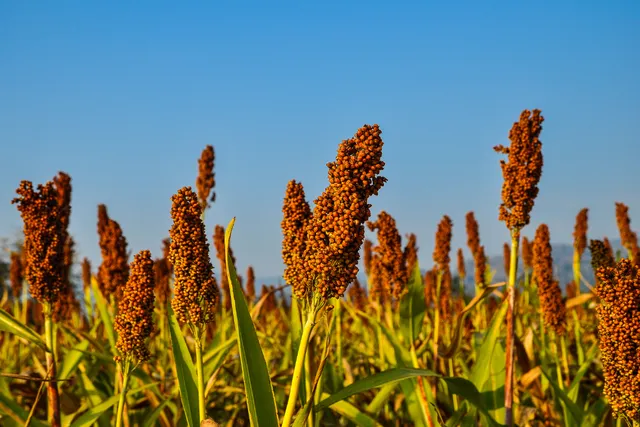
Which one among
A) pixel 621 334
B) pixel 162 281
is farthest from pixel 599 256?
pixel 162 281

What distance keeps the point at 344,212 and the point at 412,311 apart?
3.00 m

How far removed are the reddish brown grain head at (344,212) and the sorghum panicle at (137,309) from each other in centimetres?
118

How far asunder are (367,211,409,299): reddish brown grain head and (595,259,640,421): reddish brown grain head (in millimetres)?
2236

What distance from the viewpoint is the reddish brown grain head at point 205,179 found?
7723mm

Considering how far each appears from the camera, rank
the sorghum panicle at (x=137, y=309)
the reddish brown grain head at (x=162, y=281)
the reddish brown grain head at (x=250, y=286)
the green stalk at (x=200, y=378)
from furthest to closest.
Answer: the reddish brown grain head at (x=250, y=286) → the reddish brown grain head at (x=162, y=281) → the sorghum panicle at (x=137, y=309) → the green stalk at (x=200, y=378)

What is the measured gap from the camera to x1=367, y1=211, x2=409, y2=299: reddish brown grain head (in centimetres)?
528

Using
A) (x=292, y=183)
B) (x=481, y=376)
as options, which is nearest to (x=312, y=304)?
(x=292, y=183)

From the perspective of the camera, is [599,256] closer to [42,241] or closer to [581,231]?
[42,241]

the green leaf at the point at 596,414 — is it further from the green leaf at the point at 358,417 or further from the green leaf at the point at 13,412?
the green leaf at the point at 13,412

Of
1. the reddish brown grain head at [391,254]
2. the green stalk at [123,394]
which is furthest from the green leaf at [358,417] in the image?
the green stalk at [123,394]

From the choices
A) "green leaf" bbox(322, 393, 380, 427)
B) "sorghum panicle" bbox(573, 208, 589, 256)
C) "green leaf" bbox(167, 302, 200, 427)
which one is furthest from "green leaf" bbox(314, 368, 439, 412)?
"sorghum panicle" bbox(573, 208, 589, 256)

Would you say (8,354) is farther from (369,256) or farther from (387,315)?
(387,315)

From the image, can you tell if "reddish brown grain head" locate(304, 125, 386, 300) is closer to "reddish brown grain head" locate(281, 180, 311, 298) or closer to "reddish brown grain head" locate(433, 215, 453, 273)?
"reddish brown grain head" locate(281, 180, 311, 298)

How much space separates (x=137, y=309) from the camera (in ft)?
10.6
